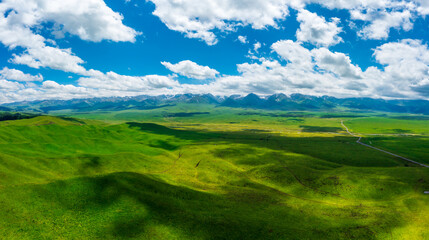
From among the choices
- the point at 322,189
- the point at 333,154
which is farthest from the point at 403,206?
the point at 333,154

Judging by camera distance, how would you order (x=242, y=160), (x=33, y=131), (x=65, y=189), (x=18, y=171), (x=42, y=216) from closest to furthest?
(x=42, y=216) → (x=65, y=189) → (x=18, y=171) → (x=242, y=160) → (x=33, y=131)

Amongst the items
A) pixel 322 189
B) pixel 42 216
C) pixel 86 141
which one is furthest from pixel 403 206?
pixel 86 141

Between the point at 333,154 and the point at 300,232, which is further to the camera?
the point at 333,154

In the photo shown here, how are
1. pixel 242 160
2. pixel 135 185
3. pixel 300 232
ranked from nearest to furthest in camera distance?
pixel 300 232
pixel 135 185
pixel 242 160

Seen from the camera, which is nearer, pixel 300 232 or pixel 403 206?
pixel 300 232

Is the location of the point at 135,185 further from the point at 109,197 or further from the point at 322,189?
the point at 322,189

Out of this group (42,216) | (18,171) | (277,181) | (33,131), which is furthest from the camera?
(33,131)

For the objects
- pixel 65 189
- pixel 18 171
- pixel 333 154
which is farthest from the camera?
pixel 333 154

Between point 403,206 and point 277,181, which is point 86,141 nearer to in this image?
point 277,181

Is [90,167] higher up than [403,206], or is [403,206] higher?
[403,206]
